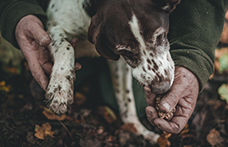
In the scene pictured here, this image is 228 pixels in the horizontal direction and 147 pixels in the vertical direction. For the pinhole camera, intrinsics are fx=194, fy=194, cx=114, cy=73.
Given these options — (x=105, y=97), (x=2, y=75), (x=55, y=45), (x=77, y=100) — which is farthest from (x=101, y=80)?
(x=2, y=75)

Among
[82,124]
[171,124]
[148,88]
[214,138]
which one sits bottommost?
[214,138]

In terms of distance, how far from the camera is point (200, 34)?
79.0 inches

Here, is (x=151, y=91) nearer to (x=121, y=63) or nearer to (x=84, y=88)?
(x=121, y=63)

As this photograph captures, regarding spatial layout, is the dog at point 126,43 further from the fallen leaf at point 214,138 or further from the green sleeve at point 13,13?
the fallen leaf at point 214,138

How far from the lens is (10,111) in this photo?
237cm

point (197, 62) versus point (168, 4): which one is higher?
point (168, 4)

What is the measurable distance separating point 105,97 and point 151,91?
1.15 meters

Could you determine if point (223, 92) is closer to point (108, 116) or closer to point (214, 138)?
point (214, 138)

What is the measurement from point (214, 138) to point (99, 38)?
1.84 meters

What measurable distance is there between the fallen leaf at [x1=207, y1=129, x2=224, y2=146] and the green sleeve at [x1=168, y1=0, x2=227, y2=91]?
2.64 ft

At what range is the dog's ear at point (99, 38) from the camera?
6.07ft

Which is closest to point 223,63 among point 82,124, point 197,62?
point 197,62

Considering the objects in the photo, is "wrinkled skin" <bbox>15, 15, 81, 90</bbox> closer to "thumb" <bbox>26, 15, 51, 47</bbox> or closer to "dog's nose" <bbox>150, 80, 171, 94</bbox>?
"thumb" <bbox>26, 15, 51, 47</bbox>

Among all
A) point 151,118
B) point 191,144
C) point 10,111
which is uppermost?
point 151,118
